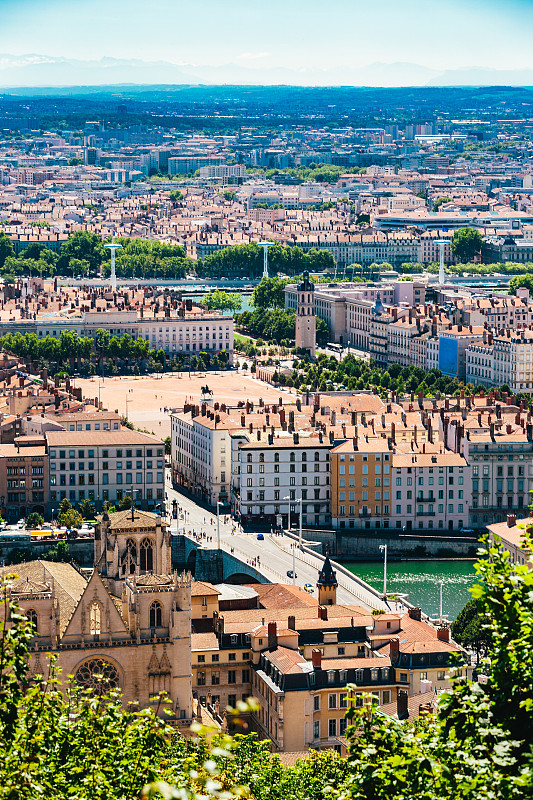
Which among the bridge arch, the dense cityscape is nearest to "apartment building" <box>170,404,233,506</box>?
the dense cityscape

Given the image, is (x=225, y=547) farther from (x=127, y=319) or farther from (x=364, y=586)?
(x=127, y=319)

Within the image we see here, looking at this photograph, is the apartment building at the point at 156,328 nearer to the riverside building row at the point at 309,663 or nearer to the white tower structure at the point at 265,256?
the white tower structure at the point at 265,256

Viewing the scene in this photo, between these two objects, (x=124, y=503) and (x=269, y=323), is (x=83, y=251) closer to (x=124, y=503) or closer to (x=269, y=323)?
(x=269, y=323)

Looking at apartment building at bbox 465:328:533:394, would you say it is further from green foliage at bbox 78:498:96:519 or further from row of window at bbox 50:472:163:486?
green foliage at bbox 78:498:96:519

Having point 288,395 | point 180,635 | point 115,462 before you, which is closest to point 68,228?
point 288,395

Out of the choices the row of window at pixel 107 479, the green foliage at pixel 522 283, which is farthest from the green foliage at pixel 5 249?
the row of window at pixel 107 479

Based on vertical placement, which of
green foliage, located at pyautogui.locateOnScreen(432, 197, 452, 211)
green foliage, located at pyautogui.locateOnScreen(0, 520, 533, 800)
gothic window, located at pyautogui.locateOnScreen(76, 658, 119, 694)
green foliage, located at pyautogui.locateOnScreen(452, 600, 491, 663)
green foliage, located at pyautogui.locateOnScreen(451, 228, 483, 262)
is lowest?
green foliage, located at pyautogui.locateOnScreen(432, 197, 452, 211)
